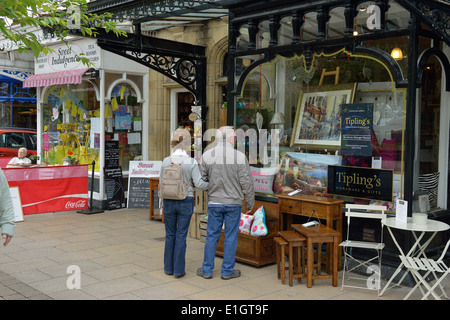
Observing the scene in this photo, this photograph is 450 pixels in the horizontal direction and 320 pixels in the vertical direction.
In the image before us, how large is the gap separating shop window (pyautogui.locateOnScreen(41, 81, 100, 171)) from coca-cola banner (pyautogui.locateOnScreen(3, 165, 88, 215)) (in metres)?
1.25

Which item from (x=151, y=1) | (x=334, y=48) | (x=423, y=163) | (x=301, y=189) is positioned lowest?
(x=301, y=189)

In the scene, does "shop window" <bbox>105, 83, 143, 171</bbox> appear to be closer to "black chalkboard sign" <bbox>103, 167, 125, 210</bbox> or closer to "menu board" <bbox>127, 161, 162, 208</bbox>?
"black chalkboard sign" <bbox>103, 167, 125, 210</bbox>

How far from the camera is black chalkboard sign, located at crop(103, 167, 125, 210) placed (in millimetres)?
10734

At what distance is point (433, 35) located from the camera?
19.9ft

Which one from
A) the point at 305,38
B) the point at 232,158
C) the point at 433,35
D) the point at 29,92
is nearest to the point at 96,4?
the point at 305,38

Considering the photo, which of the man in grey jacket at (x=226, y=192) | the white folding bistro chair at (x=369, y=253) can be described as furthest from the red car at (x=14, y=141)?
the white folding bistro chair at (x=369, y=253)

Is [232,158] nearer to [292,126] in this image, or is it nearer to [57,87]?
[292,126]

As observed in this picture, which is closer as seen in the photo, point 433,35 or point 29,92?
point 433,35

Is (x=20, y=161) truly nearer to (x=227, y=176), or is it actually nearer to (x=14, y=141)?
(x=14, y=141)

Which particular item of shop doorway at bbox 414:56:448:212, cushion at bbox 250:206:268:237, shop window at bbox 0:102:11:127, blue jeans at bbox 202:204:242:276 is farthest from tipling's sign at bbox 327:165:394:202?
shop window at bbox 0:102:11:127

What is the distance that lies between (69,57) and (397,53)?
310 inches

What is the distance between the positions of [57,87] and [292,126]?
7.12 metres

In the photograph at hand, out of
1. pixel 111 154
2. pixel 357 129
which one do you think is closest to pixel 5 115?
pixel 111 154

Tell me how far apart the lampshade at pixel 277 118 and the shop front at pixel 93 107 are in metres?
4.28
